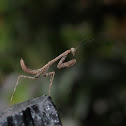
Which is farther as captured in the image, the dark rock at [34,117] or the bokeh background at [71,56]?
the bokeh background at [71,56]

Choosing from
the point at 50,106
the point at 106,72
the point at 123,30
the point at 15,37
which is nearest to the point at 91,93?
the point at 106,72

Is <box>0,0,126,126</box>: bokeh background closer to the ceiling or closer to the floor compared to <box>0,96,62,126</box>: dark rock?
closer to the ceiling

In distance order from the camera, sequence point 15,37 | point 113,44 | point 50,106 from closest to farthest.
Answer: point 50,106 → point 113,44 → point 15,37

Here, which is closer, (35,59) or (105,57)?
(105,57)

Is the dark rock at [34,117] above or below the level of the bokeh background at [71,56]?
below

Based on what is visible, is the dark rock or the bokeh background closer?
the dark rock

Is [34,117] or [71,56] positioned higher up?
[71,56]

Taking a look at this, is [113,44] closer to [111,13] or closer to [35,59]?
[111,13]

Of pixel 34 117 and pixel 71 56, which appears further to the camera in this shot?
pixel 71 56
